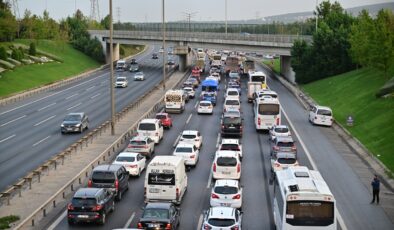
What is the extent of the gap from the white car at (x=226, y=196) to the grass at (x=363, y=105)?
13670mm

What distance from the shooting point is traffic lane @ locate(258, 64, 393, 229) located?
31.6 metres

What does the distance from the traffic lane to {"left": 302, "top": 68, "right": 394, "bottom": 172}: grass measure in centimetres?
268

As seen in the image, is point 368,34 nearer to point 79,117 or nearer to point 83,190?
point 79,117

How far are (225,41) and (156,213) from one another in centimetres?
8533

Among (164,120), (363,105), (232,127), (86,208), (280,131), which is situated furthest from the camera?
(363,105)

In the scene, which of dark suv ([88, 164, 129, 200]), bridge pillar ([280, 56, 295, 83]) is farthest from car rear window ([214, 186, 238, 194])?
bridge pillar ([280, 56, 295, 83])

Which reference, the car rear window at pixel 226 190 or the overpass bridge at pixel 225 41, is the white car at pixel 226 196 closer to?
the car rear window at pixel 226 190

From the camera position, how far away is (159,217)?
27266 millimetres

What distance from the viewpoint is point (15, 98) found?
80562 mm

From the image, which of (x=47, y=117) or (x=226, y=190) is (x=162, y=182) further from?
(x=47, y=117)

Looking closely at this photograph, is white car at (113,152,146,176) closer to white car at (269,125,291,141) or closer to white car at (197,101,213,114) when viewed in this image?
white car at (269,125,291,141)

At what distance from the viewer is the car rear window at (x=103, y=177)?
33.2m

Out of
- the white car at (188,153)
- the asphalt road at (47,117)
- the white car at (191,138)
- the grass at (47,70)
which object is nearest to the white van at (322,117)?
the white car at (191,138)

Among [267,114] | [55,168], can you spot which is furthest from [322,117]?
[55,168]
